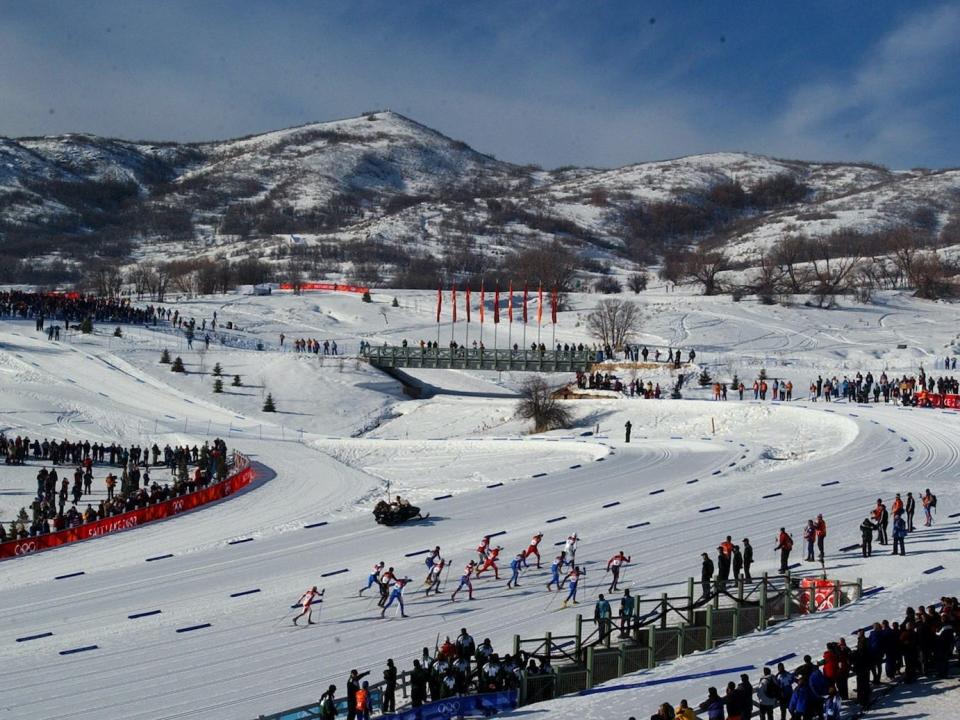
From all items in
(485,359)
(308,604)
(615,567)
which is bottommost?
(308,604)

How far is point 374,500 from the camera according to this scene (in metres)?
33.9

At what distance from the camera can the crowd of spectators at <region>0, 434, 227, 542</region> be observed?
29.5 metres

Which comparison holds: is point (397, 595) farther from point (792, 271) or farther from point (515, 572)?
point (792, 271)

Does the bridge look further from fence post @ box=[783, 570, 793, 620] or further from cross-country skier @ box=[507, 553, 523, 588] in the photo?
fence post @ box=[783, 570, 793, 620]

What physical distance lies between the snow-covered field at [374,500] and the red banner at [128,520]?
0.47m

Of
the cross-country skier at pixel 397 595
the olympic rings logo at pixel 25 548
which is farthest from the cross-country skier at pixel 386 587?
the olympic rings logo at pixel 25 548

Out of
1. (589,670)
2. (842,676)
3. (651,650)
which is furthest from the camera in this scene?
(651,650)

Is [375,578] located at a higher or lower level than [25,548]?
higher

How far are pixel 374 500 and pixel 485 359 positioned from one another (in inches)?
978

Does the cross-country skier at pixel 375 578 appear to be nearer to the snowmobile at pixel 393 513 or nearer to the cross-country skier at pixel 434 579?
the cross-country skier at pixel 434 579

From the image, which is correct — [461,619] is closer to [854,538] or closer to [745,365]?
[854,538]

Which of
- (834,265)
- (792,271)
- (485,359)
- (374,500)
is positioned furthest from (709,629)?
(834,265)

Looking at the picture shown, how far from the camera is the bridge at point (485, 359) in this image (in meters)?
57.4

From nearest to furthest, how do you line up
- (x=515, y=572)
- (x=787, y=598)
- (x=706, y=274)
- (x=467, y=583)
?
(x=787, y=598)
(x=467, y=583)
(x=515, y=572)
(x=706, y=274)
